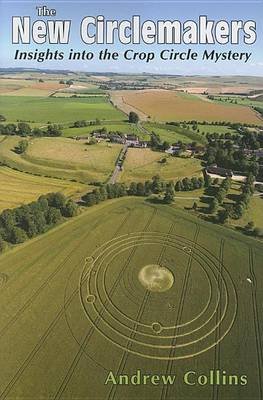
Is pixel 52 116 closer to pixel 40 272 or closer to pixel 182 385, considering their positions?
pixel 40 272

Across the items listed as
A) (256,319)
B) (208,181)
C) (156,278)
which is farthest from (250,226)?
(156,278)

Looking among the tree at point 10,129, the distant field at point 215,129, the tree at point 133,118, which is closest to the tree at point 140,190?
the distant field at point 215,129

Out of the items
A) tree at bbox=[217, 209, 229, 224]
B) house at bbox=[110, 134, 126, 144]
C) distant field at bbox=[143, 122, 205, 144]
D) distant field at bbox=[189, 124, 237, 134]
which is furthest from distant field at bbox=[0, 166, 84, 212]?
distant field at bbox=[189, 124, 237, 134]

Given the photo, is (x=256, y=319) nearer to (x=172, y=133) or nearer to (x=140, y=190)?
(x=140, y=190)

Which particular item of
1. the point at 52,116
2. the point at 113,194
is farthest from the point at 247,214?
the point at 52,116

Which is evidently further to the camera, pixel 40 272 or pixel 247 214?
pixel 247 214

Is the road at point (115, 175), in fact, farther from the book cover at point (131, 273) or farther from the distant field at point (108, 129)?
the distant field at point (108, 129)
